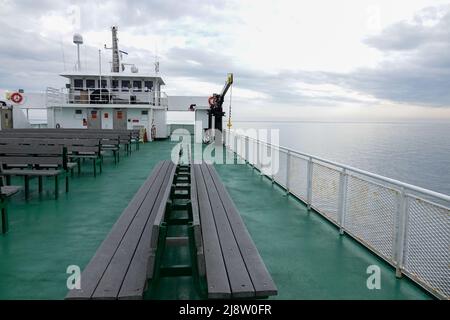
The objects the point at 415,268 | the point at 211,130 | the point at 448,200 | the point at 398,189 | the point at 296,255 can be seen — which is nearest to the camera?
the point at 448,200

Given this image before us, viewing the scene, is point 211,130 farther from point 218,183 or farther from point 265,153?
point 218,183

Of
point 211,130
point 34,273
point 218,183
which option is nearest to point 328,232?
point 218,183

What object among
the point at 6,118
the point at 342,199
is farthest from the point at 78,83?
the point at 342,199

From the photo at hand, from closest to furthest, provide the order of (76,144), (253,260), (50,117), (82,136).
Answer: (253,260)
(76,144)
(82,136)
(50,117)

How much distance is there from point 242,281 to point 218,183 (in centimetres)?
301

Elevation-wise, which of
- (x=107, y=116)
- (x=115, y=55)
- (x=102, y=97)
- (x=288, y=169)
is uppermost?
(x=115, y=55)

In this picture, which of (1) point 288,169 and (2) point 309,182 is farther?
(1) point 288,169

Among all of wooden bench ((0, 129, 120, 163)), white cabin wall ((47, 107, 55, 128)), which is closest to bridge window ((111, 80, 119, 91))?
white cabin wall ((47, 107, 55, 128))

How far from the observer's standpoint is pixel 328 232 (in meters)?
4.64

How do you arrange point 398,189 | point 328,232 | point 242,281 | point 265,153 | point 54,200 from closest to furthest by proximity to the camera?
point 242,281
point 398,189
point 328,232
point 54,200
point 265,153

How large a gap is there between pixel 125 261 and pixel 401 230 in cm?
253

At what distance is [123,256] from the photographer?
9.20ft

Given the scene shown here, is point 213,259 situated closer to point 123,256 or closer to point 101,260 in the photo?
point 123,256
